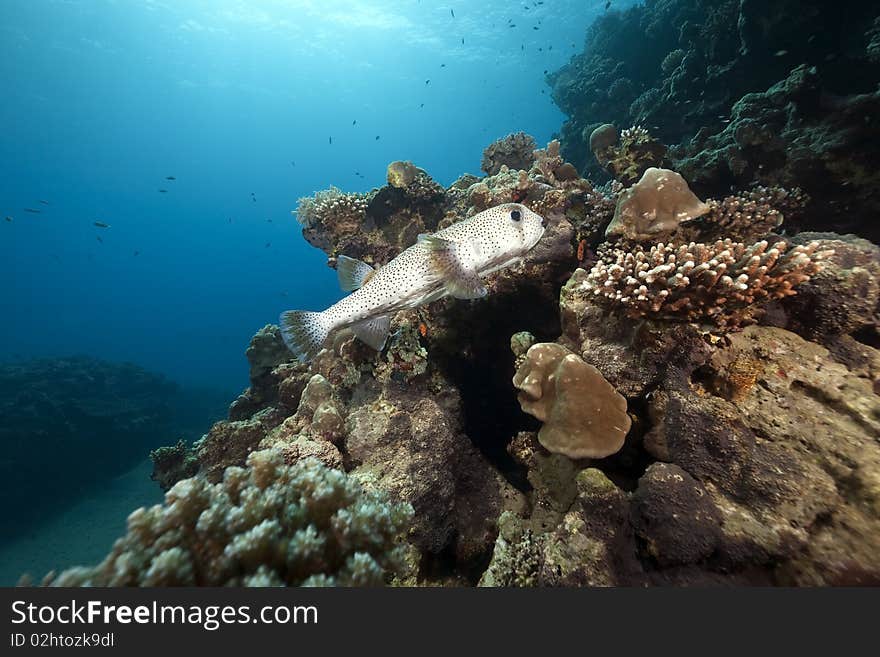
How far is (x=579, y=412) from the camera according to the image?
3.77 meters

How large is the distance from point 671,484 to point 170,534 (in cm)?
412

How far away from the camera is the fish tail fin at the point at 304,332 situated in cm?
473

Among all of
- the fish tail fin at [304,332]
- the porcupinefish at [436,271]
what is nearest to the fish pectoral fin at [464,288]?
the porcupinefish at [436,271]

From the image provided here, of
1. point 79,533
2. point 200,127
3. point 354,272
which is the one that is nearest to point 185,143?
point 200,127

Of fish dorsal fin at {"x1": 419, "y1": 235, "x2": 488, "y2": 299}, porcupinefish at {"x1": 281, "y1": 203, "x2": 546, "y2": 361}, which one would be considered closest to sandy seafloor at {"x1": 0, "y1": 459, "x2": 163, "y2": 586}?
porcupinefish at {"x1": 281, "y1": 203, "x2": 546, "y2": 361}

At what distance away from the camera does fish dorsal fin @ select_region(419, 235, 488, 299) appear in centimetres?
438

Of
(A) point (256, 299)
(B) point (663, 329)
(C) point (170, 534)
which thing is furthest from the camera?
(A) point (256, 299)

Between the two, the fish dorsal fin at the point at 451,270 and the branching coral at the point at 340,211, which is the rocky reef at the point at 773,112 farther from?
the fish dorsal fin at the point at 451,270

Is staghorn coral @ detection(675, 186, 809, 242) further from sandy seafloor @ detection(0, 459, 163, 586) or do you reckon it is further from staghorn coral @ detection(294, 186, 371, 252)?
sandy seafloor @ detection(0, 459, 163, 586)

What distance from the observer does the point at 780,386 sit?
3469mm

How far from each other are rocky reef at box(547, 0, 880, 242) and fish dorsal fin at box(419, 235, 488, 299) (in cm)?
781

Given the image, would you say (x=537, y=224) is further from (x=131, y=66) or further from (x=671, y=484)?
(x=131, y=66)

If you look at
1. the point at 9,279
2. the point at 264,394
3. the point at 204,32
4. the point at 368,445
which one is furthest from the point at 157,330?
the point at 368,445

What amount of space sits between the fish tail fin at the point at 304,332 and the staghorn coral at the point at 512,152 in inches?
374
